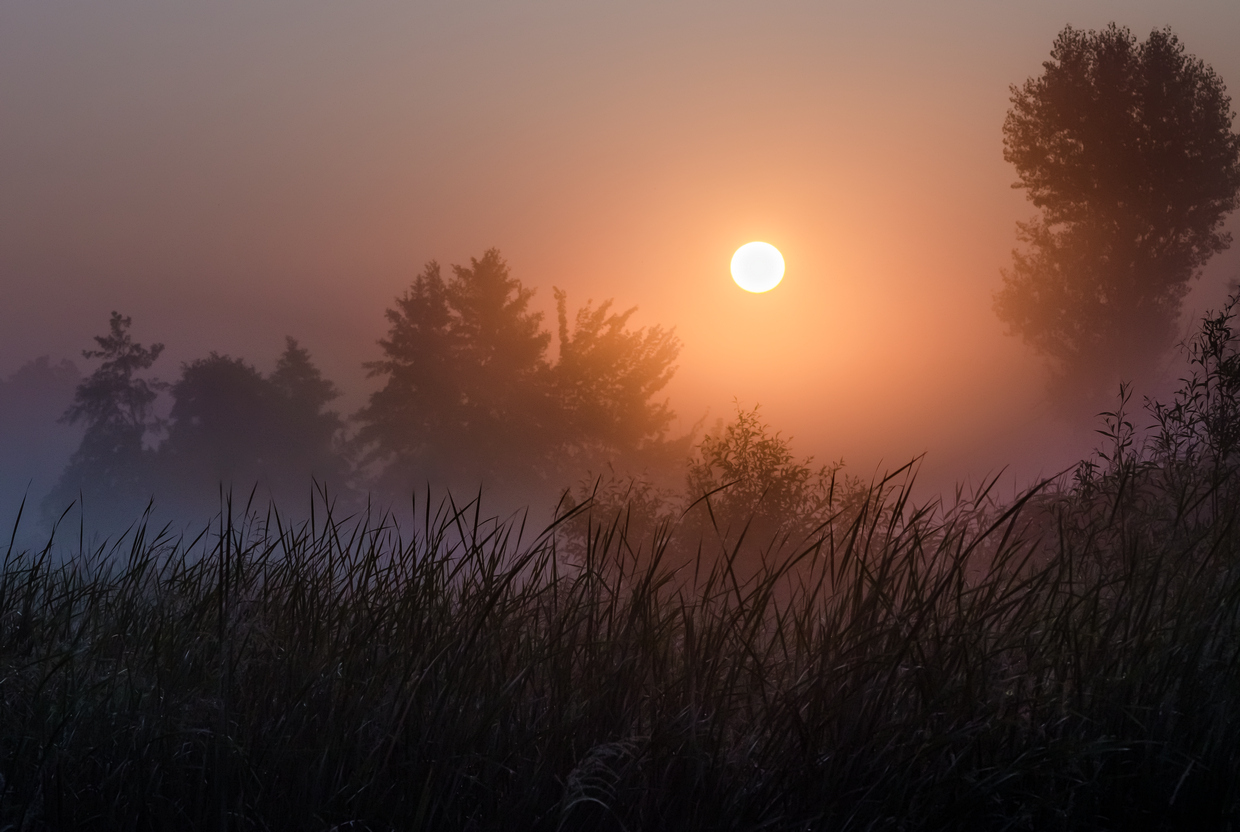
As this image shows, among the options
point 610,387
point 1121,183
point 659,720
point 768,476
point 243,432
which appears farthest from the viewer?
point 243,432

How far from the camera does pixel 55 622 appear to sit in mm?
4289

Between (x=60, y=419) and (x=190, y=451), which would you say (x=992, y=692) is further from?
(x=60, y=419)

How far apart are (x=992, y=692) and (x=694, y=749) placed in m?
0.99

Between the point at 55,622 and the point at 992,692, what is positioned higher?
the point at 55,622

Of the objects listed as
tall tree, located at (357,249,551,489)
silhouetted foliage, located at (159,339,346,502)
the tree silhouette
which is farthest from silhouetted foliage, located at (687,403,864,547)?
silhouetted foliage, located at (159,339,346,502)

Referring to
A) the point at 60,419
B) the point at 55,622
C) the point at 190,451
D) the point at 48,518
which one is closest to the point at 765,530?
the point at 55,622

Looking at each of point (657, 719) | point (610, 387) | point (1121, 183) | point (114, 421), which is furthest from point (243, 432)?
→ point (657, 719)

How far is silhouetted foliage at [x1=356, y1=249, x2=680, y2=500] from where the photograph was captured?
33.8 meters

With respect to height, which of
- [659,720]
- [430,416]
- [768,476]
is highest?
[430,416]

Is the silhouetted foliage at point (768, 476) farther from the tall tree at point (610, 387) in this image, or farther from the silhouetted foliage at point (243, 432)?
the silhouetted foliage at point (243, 432)

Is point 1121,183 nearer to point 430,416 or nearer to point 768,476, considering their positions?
point 768,476

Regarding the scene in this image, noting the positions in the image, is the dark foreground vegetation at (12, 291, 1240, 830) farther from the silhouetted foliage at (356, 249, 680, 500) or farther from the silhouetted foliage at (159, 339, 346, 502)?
the silhouetted foliage at (159, 339, 346, 502)

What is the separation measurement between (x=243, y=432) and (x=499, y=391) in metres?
14.9

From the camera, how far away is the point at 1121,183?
25328mm
